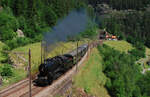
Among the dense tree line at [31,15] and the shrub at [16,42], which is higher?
the dense tree line at [31,15]

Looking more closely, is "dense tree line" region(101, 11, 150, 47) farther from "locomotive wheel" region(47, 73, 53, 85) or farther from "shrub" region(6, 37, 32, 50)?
"locomotive wheel" region(47, 73, 53, 85)

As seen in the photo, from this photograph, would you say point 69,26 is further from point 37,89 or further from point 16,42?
point 37,89

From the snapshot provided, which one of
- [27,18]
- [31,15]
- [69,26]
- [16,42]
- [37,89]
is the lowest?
[37,89]

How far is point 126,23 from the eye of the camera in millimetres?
173000

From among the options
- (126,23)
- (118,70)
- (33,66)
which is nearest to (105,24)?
(126,23)

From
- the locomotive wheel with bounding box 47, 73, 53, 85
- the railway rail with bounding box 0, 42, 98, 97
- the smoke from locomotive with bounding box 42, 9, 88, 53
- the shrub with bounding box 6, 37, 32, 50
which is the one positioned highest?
the smoke from locomotive with bounding box 42, 9, 88, 53

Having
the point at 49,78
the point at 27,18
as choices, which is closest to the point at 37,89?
the point at 49,78

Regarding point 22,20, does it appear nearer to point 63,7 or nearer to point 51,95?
point 63,7

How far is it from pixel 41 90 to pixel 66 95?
11.8 ft

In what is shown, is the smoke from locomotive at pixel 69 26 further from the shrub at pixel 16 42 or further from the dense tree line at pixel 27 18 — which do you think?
the shrub at pixel 16 42

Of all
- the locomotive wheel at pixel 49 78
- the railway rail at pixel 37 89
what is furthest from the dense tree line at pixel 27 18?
the locomotive wheel at pixel 49 78

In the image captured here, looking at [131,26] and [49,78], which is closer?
[49,78]

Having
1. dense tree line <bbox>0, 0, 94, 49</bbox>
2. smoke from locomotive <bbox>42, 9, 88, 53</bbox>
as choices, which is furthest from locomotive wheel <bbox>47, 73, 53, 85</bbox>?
smoke from locomotive <bbox>42, 9, 88, 53</bbox>

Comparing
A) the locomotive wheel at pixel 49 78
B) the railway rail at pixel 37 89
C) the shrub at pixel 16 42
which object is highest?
the shrub at pixel 16 42
